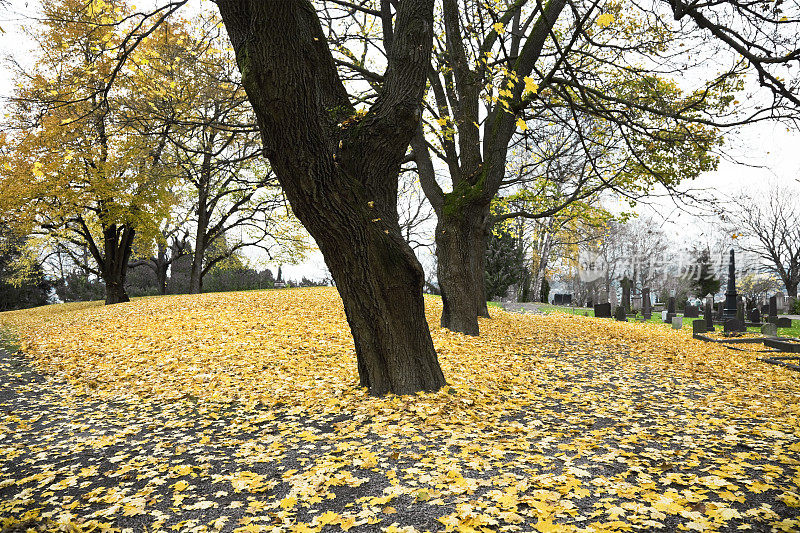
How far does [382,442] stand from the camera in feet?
15.0

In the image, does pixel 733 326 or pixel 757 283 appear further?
pixel 757 283

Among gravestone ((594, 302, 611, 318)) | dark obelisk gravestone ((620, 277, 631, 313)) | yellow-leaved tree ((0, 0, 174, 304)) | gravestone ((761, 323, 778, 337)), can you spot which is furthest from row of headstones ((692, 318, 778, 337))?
yellow-leaved tree ((0, 0, 174, 304))

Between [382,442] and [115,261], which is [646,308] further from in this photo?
[115,261]

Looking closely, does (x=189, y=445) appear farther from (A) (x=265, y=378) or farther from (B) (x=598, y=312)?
(B) (x=598, y=312)

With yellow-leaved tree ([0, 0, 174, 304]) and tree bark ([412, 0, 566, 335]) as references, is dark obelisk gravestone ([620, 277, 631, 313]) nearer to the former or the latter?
tree bark ([412, 0, 566, 335])

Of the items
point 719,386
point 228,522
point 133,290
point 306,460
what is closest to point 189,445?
point 306,460

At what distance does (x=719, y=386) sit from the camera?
7328 millimetres

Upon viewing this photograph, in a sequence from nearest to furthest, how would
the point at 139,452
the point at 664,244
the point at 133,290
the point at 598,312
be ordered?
the point at 139,452 → the point at 598,312 → the point at 133,290 → the point at 664,244

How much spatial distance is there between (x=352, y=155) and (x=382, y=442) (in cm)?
308

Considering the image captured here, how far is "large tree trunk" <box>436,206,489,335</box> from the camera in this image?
33.2 ft

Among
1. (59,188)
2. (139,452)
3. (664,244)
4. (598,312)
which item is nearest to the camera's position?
(139,452)

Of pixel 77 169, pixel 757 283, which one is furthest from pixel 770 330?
pixel 757 283

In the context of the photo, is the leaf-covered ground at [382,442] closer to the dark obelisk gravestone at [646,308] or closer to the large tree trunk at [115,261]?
the dark obelisk gravestone at [646,308]

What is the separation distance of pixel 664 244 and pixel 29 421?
49.2m
